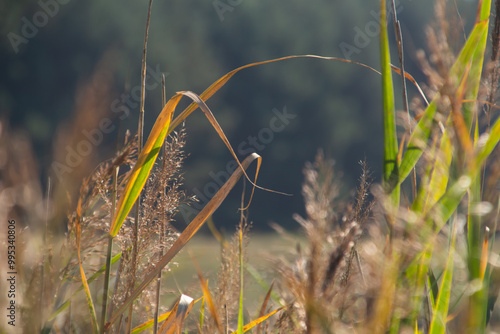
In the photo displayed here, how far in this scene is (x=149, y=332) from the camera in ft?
3.55

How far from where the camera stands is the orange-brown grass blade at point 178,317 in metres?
0.79

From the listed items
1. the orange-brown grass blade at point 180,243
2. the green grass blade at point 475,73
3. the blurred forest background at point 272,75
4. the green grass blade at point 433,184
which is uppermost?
the blurred forest background at point 272,75

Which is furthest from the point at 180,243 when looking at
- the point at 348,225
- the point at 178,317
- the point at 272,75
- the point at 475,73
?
the point at 272,75

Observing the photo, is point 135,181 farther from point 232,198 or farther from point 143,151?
point 232,198

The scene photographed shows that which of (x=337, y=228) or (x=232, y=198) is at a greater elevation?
(x=232, y=198)

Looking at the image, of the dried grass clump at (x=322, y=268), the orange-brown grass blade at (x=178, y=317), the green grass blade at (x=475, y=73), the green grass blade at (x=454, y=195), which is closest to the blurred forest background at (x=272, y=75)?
the orange-brown grass blade at (x=178, y=317)

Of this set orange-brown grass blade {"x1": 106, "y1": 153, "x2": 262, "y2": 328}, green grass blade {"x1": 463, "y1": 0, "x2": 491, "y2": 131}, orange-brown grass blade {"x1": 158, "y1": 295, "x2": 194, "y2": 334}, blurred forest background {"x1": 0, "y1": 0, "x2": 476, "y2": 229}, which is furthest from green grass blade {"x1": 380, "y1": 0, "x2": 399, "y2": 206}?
blurred forest background {"x1": 0, "y1": 0, "x2": 476, "y2": 229}

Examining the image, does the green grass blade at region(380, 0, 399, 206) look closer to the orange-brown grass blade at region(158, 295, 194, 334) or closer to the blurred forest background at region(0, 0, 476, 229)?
the orange-brown grass blade at region(158, 295, 194, 334)

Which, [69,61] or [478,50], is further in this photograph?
[69,61]

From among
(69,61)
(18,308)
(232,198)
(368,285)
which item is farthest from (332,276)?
(232,198)

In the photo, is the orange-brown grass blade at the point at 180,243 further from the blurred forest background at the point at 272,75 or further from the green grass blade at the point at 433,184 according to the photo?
the blurred forest background at the point at 272,75

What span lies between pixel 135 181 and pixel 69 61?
981cm

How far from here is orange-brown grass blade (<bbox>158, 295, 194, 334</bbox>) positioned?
0.79m

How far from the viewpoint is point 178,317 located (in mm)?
795
